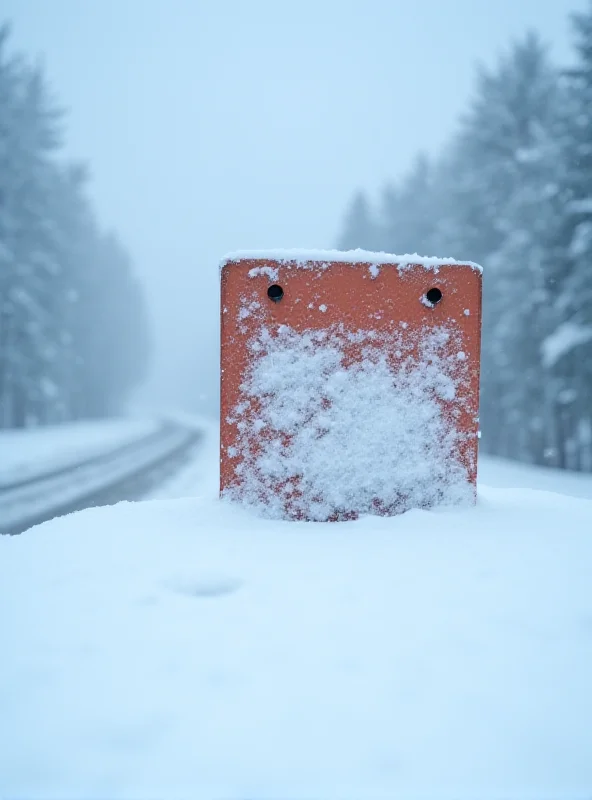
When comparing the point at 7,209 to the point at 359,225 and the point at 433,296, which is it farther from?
the point at 433,296

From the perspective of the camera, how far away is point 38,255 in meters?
20.6

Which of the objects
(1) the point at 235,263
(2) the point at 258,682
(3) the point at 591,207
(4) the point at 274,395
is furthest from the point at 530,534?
(3) the point at 591,207

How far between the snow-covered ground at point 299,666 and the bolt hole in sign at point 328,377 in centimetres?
42

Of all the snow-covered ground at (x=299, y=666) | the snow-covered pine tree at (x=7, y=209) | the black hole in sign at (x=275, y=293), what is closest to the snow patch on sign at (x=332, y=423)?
the black hole in sign at (x=275, y=293)

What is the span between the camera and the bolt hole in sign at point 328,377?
3348 millimetres

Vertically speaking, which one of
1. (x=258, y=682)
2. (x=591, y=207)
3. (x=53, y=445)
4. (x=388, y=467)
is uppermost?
(x=591, y=207)

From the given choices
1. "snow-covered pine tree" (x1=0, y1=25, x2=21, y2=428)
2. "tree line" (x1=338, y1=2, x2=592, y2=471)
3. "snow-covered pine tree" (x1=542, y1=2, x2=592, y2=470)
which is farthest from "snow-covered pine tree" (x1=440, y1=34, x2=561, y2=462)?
"snow-covered pine tree" (x1=0, y1=25, x2=21, y2=428)

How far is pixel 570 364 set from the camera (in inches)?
495

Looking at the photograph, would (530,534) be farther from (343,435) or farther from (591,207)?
(591,207)

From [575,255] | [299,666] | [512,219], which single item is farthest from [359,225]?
[299,666]

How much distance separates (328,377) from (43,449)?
1452cm

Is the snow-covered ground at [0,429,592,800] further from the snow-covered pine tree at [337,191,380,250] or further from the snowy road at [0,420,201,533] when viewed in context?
the snow-covered pine tree at [337,191,380,250]

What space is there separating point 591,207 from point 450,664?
1223 centimetres

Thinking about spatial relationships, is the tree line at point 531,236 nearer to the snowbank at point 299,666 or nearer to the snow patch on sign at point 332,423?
the snow patch on sign at point 332,423
